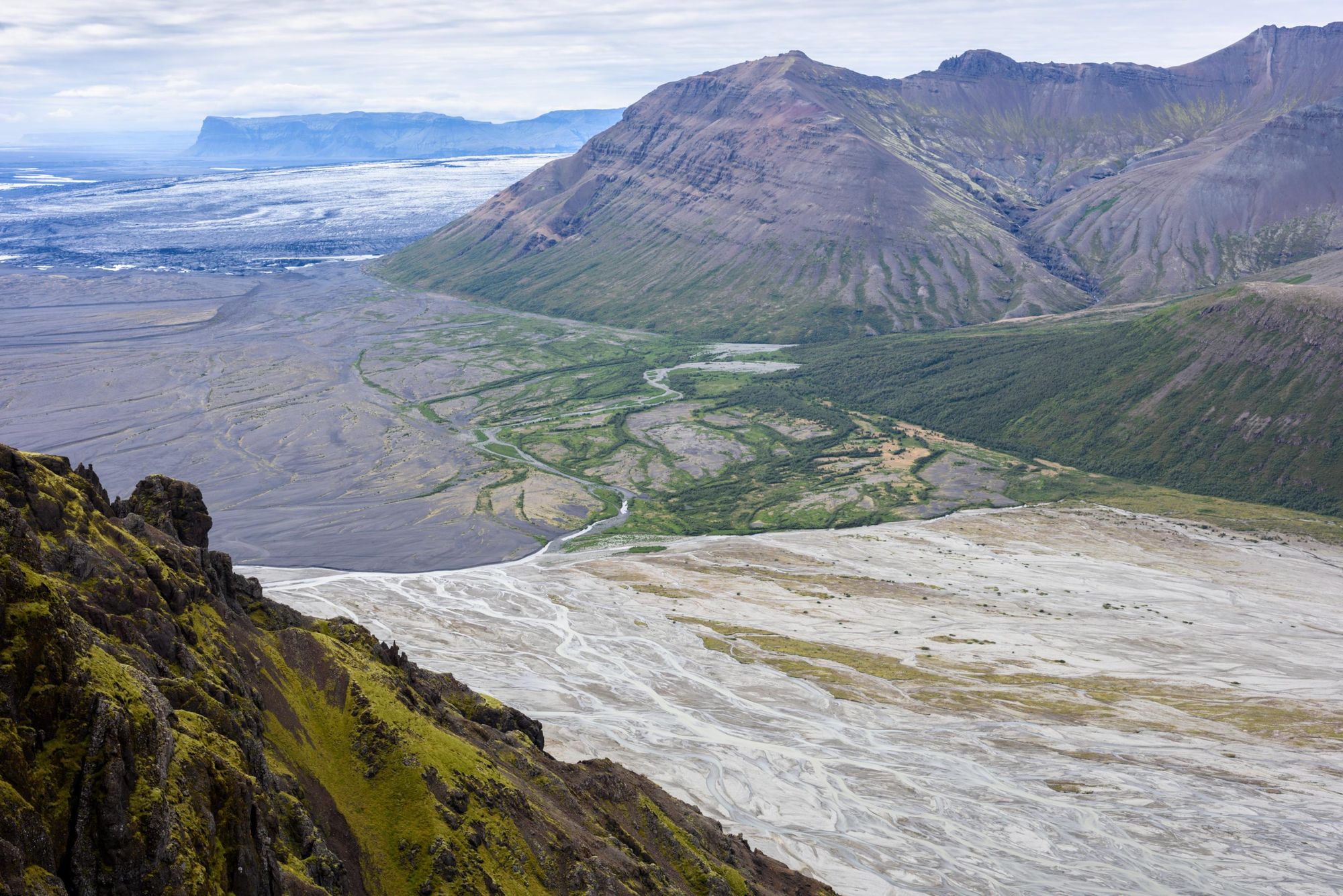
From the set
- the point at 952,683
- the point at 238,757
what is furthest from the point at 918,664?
the point at 238,757

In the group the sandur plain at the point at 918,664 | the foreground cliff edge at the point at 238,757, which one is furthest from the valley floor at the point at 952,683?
the foreground cliff edge at the point at 238,757

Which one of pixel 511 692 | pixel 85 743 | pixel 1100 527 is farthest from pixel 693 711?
pixel 1100 527

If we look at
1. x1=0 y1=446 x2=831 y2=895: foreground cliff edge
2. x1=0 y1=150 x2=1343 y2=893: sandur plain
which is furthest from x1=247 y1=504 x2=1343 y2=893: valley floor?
x1=0 y1=446 x2=831 y2=895: foreground cliff edge

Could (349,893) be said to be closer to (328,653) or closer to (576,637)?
(328,653)

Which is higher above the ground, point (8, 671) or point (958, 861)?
point (8, 671)

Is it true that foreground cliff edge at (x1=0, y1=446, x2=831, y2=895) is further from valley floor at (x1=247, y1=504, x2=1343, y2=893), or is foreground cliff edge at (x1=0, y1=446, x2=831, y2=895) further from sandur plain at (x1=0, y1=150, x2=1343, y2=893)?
sandur plain at (x1=0, y1=150, x2=1343, y2=893)
